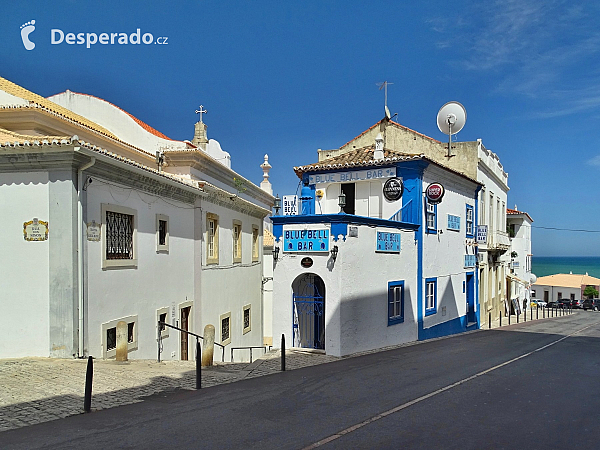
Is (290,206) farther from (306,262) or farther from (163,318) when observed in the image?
(163,318)

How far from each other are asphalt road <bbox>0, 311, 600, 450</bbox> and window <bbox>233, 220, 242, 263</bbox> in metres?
9.42

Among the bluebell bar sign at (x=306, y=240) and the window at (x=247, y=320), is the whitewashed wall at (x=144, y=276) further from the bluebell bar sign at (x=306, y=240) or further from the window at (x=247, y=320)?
the window at (x=247, y=320)

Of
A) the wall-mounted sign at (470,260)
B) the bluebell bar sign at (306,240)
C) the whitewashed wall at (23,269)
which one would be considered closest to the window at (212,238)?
the bluebell bar sign at (306,240)

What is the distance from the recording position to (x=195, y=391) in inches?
363

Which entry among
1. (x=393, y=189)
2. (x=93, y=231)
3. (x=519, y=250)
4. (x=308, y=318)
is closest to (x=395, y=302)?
(x=308, y=318)

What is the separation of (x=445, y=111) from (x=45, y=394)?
2179 centimetres

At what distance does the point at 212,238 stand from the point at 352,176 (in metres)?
5.90

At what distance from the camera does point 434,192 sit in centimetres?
1838

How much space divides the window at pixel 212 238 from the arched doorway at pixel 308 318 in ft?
13.0

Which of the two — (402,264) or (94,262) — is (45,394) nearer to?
(94,262)

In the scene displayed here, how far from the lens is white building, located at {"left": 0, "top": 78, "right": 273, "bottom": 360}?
10375mm

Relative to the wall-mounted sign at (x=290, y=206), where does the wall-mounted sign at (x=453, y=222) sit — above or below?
below

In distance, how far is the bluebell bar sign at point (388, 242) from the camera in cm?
1595

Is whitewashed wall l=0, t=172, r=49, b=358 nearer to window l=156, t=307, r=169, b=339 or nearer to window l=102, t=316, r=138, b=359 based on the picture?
window l=102, t=316, r=138, b=359
